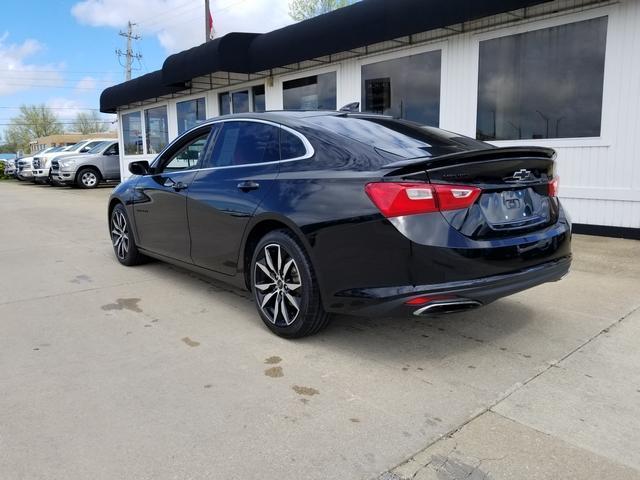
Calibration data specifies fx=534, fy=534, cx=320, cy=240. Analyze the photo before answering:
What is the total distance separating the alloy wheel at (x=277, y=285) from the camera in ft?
12.1

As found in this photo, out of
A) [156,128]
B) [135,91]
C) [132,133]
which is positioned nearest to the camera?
[135,91]

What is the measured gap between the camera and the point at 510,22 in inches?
323

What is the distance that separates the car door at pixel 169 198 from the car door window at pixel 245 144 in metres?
0.30

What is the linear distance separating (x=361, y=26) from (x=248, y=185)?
245 inches

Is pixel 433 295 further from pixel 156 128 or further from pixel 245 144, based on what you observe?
pixel 156 128

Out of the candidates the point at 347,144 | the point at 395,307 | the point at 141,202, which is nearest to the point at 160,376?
the point at 395,307

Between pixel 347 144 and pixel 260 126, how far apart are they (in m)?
1.01

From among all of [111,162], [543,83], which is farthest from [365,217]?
[111,162]

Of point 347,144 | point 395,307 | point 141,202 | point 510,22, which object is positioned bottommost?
point 395,307

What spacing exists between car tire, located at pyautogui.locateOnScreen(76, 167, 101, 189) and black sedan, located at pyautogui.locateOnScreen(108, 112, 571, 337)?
1768cm

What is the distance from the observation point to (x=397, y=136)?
3.81 metres

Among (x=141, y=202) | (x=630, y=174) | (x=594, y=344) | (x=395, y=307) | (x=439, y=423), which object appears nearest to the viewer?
(x=439, y=423)

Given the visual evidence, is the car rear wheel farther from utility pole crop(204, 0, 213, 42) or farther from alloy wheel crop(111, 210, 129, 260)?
alloy wheel crop(111, 210, 129, 260)

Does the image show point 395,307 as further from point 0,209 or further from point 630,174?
point 0,209
